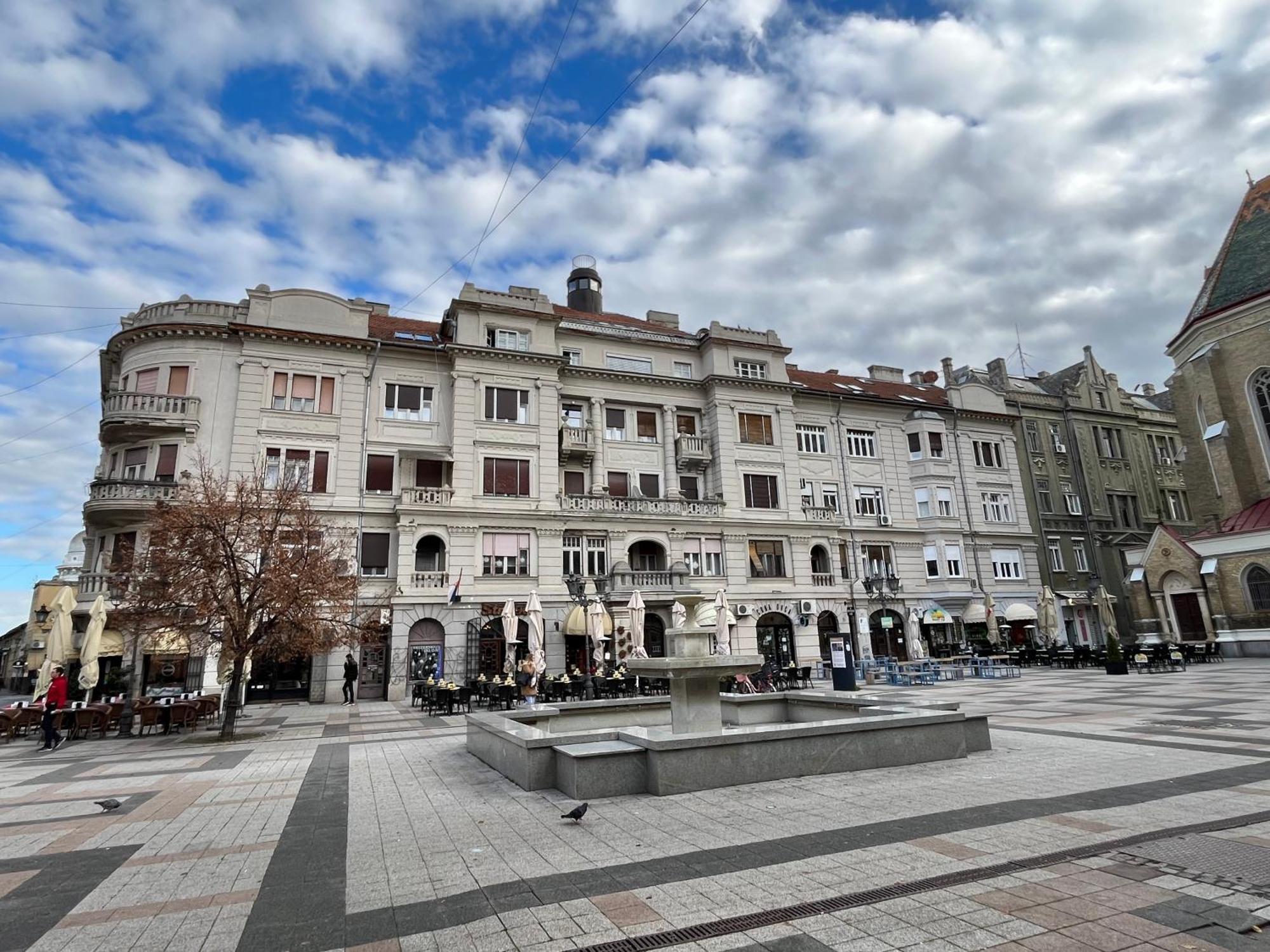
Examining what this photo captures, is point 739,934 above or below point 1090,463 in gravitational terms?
below

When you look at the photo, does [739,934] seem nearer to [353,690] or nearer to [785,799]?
[785,799]

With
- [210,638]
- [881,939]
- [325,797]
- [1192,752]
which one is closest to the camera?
[881,939]

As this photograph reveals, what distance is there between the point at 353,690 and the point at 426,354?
48.7ft

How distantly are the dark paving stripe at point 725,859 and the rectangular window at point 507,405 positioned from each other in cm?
2676

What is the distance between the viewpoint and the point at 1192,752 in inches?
405

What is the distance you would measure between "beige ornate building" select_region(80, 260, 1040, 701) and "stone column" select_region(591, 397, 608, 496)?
0.32 feet

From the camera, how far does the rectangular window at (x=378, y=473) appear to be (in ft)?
98.1

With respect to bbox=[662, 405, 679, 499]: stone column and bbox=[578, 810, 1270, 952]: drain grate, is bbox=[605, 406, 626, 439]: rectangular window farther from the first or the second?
bbox=[578, 810, 1270, 952]: drain grate

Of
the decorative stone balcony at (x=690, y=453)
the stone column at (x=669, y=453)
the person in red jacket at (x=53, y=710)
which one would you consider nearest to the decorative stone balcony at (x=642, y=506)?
the stone column at (x=669, y=453)

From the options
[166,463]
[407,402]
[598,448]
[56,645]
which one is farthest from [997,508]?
[56,645]

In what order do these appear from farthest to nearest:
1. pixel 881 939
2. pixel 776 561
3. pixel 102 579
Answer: pixel 776 561 → pixel 102 579 → pixel 881 939

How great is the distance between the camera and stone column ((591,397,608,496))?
33750 mm

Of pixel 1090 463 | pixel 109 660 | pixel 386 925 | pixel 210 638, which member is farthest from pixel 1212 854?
pixel 1090 463

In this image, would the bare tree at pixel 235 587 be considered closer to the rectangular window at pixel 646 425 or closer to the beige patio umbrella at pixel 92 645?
the beige patio umbrella at pixel 92 645
